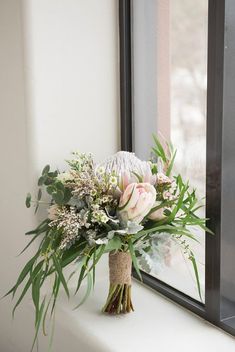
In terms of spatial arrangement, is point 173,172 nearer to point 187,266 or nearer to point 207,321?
point 187,266

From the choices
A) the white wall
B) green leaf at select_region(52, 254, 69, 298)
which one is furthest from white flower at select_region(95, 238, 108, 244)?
the white wall

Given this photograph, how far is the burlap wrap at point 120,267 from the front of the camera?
56.1 inches

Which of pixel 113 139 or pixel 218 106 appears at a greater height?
pixel 218 106

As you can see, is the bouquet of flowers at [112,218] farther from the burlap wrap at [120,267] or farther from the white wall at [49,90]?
the white wall at [49,90]

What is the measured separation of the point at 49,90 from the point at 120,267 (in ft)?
2.09

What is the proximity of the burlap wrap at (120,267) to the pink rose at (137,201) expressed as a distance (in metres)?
0.17

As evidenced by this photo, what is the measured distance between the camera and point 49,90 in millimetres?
1604

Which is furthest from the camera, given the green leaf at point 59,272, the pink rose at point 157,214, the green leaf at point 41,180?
the green leaf at point 41,180

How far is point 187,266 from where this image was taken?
1602 mm

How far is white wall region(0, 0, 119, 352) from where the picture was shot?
1576 mm

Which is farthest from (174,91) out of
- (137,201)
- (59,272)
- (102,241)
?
(59,272)

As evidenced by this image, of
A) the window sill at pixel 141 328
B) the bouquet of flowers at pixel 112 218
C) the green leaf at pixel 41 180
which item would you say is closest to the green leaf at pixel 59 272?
the bouquet of flowers at pixel 112 218

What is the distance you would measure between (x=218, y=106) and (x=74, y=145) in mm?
592

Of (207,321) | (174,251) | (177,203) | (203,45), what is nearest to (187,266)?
(174,251)
